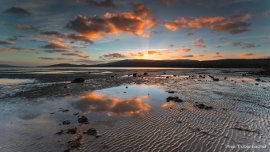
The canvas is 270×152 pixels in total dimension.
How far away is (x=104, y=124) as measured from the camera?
967 centimetres

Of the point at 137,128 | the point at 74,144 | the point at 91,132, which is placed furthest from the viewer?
the point at 137,128

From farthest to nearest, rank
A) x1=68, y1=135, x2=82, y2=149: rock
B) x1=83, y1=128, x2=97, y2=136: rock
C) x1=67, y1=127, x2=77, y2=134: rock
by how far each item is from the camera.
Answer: x1=67, y1=127, x2=77, y2=134: rock
x1=83, y1=128, x2=97, y2=136: rock
x1=68, y1=135, x2=82, y2=149: rock

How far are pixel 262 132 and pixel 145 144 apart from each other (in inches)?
256

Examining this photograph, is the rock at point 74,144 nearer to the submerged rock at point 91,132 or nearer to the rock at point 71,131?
the submerged rock at point 91,132

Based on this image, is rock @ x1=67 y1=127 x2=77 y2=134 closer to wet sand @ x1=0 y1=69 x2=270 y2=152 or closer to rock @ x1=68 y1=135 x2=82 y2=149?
wet sand @ x1=0 y1=69 x2=270 y2=152

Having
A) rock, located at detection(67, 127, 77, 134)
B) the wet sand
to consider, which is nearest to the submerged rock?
the wet sand

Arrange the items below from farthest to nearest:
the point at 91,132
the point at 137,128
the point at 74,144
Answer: the point at 137,128 < the point at 91,132 < the point at 74,144

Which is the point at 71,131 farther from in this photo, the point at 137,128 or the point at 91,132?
the point at 137,128

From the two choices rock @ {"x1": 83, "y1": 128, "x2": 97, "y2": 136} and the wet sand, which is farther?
rock @ {"x1": 83, "y1": 128, "x2": 97, "y2": 136}

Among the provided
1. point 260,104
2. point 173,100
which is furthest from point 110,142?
point 260,104

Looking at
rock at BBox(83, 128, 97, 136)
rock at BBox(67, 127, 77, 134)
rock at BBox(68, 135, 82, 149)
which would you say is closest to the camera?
rock at BBox(68, 135, 82, 149)

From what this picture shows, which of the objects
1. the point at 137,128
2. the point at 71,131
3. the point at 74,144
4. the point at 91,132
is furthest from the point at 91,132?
the point at 137,128

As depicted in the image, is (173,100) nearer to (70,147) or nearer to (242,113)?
(242,113)

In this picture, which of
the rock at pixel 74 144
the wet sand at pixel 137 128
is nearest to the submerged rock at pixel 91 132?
the wet sand at pixel 137 128
